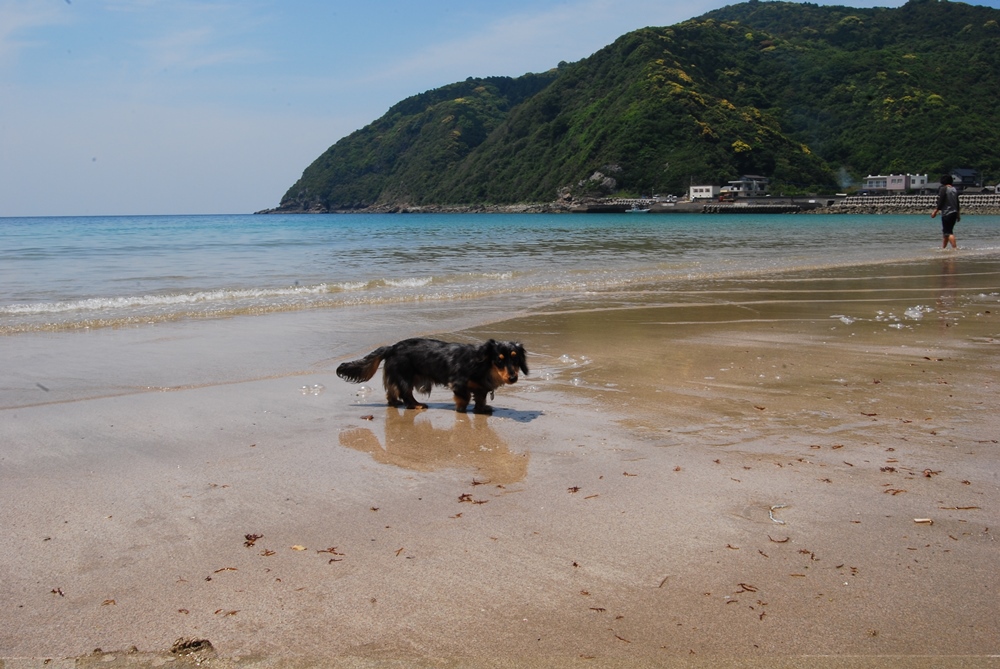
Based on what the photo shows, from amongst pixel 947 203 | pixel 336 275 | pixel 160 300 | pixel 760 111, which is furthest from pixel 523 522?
pixel 760 111

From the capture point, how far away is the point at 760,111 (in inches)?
4769

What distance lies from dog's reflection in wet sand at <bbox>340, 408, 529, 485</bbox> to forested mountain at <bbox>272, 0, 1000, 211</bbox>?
111 m

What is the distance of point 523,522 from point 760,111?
425 feet

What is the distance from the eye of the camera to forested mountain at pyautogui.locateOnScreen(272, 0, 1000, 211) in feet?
355

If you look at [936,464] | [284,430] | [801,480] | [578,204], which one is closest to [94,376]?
[284,430]

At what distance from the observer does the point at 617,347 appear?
8.16m

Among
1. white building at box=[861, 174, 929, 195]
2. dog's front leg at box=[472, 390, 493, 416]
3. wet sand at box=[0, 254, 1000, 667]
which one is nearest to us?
wet sand at box=[0, 254, 1000, 667]

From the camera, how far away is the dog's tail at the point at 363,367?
20.9 ft

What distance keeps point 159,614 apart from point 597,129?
12679cm

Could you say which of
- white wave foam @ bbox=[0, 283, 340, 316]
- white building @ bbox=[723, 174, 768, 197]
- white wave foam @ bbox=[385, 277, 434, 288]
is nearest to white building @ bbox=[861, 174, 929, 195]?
white building @ bbox=[723, 174, 768, 197]

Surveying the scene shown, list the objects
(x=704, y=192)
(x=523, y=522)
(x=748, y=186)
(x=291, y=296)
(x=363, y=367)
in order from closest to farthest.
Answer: (x=523, y=522)
(x=363, y=367)
(x=291, y=296)
(x=704, y=192)
(x=748, y=186)

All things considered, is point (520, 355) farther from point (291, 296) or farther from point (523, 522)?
point (291, 296)

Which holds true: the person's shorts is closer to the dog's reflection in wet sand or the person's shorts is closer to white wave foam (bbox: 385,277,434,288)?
white wave foam (bbox: 385,277,434,288)

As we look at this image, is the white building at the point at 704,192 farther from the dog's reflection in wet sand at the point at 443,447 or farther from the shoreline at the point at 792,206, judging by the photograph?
the dog's reflection in wet sand at the point at 443,447
